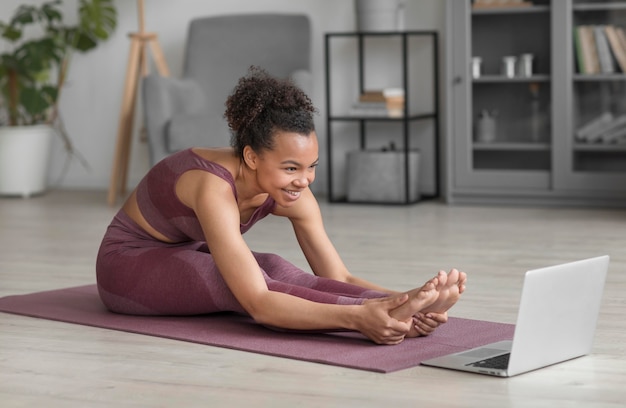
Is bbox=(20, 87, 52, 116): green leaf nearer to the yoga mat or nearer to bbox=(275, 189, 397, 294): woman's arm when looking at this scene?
the yoga mat

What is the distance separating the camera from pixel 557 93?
5.14 meters

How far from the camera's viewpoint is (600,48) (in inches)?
198

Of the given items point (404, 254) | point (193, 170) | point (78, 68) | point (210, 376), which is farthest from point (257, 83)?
point (78, 68)

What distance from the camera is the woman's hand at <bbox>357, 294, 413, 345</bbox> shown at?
7.75 feet

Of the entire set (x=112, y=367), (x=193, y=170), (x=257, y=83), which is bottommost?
(x=112, y=367)

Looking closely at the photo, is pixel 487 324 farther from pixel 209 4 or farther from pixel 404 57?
pixel 209 4

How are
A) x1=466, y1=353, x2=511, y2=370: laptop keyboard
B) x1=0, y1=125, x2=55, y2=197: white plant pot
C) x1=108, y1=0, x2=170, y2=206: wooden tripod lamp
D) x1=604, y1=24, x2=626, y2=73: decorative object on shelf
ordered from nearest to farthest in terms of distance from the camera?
x1=466, y1=353, x2=511, y2=370: laptop keyboard, x1=604, y1=24, x2=626, y2=73: decorative object on shelf, x1=108, y1=0, x2=170, y2=206: wooden tripod lamp, x1=0, y1=125, x2=55, y2=197: white plant pot

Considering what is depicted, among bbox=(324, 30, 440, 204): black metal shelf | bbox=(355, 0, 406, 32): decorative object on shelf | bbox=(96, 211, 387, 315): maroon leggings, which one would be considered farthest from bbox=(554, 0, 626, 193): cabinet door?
bbox=(96, 211, 387, 315): maroon leggings

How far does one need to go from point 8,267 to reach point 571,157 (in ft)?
8.65

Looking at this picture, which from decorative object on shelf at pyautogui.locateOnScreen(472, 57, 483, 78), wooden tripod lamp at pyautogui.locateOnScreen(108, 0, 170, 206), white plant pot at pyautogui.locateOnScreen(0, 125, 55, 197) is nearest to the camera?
decorative object on shelf at pyautogui.locateOnScreen(472, 57, 483, 78)

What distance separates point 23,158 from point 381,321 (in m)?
4.11

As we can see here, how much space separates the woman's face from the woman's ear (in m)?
0.01

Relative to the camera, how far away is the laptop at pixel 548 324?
2135 mm

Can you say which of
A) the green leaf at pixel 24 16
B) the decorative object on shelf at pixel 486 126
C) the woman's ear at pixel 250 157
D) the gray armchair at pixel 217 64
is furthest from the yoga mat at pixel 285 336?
the green leaf at pixel 24 16
